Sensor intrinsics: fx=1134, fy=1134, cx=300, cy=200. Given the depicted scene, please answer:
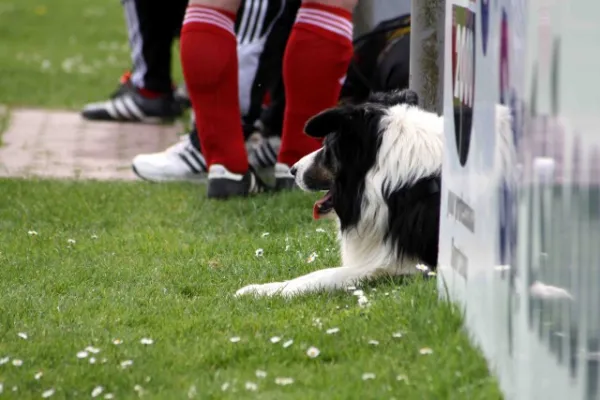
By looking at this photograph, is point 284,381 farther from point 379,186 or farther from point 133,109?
point 133,109

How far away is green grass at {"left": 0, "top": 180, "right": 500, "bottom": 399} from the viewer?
10.2 ft

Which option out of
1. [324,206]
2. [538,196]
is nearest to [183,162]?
[324,206]

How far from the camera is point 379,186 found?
13.4 ft

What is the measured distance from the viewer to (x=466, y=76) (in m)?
3.21

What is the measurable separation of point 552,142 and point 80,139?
6203mm

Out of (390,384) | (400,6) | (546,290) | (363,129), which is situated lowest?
(390,384)

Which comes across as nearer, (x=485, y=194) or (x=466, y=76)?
(x=485, y=194)

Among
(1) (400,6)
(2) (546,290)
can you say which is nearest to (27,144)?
(1) (400,6)

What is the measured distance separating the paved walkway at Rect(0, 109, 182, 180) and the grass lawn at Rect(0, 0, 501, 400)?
26.0 inches

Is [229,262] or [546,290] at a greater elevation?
[546,290]

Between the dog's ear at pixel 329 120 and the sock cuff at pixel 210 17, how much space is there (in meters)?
1.61

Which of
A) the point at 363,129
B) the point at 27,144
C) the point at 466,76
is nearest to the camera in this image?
the point at 466,76

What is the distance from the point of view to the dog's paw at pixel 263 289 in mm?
4078

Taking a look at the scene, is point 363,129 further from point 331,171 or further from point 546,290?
point 546,290
